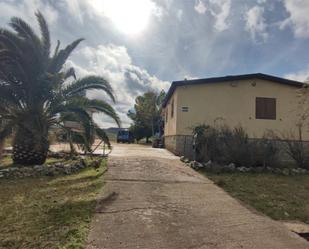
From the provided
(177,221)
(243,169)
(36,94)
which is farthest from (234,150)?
(36,94)

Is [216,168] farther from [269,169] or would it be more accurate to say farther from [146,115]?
[146,115]

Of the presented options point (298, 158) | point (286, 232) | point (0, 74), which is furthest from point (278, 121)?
point (0, 74)

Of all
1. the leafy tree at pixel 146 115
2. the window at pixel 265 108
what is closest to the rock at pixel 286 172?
the window at pixel 265 108

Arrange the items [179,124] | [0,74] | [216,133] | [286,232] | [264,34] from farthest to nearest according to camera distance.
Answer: [179,124] < [264,34] < [216,133] < [0,74] < [286,232]

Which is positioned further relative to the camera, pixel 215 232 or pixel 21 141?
pixel 21 141

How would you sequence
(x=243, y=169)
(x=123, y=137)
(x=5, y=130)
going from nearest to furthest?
(x=5, y=130)
(x=243, y=169)
(x=123, y=137)

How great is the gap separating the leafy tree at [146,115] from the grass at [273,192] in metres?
31.1

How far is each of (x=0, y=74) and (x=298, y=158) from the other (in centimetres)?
1234

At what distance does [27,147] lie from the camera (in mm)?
9555

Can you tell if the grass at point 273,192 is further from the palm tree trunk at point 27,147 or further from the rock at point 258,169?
the palm tree trunk at point 27,147

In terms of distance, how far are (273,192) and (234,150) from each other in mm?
4054

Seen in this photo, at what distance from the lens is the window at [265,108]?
1526 cm

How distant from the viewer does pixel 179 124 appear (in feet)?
49.5

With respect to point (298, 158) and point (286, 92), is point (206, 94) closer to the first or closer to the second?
point (286, 92)
